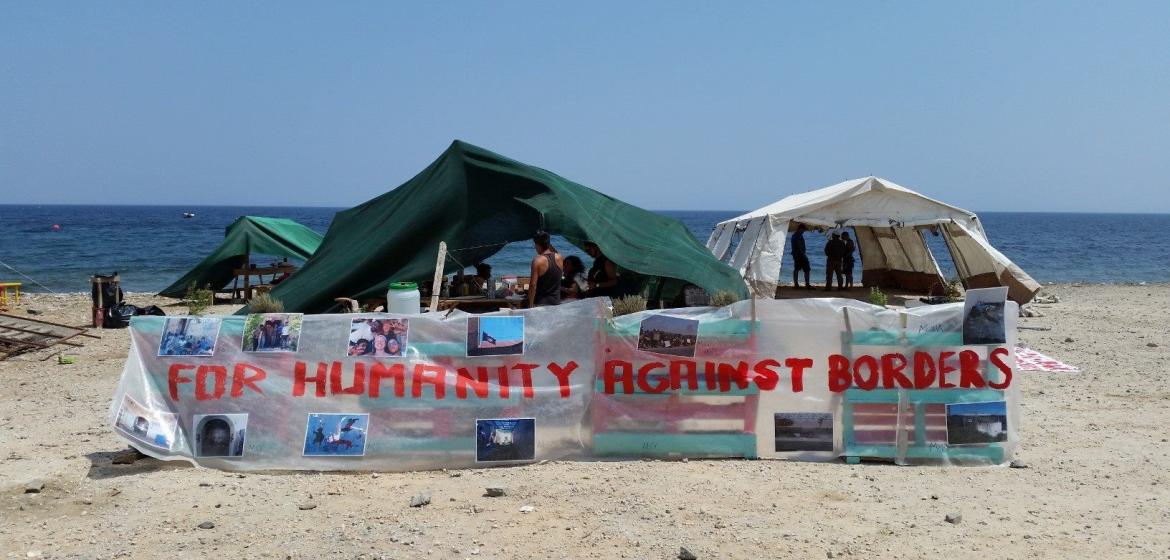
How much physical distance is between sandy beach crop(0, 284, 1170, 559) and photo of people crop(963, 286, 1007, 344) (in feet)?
2.94

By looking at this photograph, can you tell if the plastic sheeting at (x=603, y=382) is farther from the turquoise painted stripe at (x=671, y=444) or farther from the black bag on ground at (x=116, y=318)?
the black bag on ground at (x=116, y=318)

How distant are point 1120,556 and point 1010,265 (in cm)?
1227

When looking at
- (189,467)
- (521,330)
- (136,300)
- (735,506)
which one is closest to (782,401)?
(735,506)

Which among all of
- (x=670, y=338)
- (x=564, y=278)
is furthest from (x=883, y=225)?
(x=670, y=338)

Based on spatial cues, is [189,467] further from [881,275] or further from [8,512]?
[881,275]

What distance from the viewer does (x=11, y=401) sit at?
8.17 m

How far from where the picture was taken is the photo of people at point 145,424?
5762 millimetres

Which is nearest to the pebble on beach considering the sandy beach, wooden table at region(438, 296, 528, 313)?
the sandy beach

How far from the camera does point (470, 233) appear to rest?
31.6 ft

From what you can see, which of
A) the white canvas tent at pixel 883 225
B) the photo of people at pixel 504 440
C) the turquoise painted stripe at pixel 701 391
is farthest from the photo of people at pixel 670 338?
the white canvas tent at pixel 883 225

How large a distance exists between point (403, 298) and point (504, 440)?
2681mm

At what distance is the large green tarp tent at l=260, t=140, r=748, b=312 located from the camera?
930 centimetres

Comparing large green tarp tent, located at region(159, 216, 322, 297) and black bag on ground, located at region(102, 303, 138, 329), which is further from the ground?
large green tarp tent, located at region(159, 216, 322, 297)

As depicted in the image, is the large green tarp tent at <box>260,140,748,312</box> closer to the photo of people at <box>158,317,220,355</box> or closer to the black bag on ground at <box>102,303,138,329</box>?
the photo of people at <box>158,317,220,355</box>
